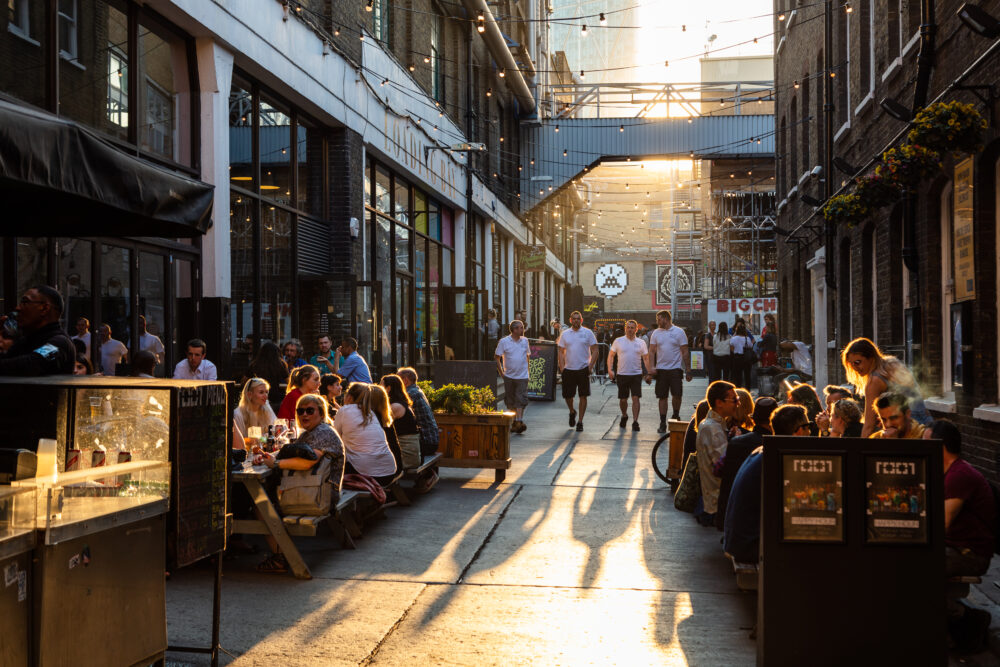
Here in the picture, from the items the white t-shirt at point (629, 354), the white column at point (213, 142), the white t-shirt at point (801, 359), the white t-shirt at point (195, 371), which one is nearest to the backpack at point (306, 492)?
the white t-shirt at point (195, 371)

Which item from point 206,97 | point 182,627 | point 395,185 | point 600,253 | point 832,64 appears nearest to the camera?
point 182,627

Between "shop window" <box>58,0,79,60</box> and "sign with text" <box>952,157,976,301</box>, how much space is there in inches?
332

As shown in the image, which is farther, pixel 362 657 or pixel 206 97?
pixel 206 97

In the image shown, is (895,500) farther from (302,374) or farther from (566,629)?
(302,374)

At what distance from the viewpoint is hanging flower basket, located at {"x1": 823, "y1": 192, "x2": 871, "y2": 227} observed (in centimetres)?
1302

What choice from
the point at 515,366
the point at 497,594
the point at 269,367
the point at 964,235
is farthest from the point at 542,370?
the point at 497,594

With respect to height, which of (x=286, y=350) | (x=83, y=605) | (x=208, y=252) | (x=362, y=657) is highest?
(x=208, y=252)

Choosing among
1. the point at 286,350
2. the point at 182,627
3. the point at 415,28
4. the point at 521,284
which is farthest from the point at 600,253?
the point at 182,627

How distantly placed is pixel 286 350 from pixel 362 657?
336 inches

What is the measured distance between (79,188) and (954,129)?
306 inches

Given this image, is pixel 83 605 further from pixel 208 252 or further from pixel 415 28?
pixel 415 28

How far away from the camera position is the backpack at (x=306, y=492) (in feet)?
23.8

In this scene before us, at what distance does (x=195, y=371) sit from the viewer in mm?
10758

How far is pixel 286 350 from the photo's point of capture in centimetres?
1352
